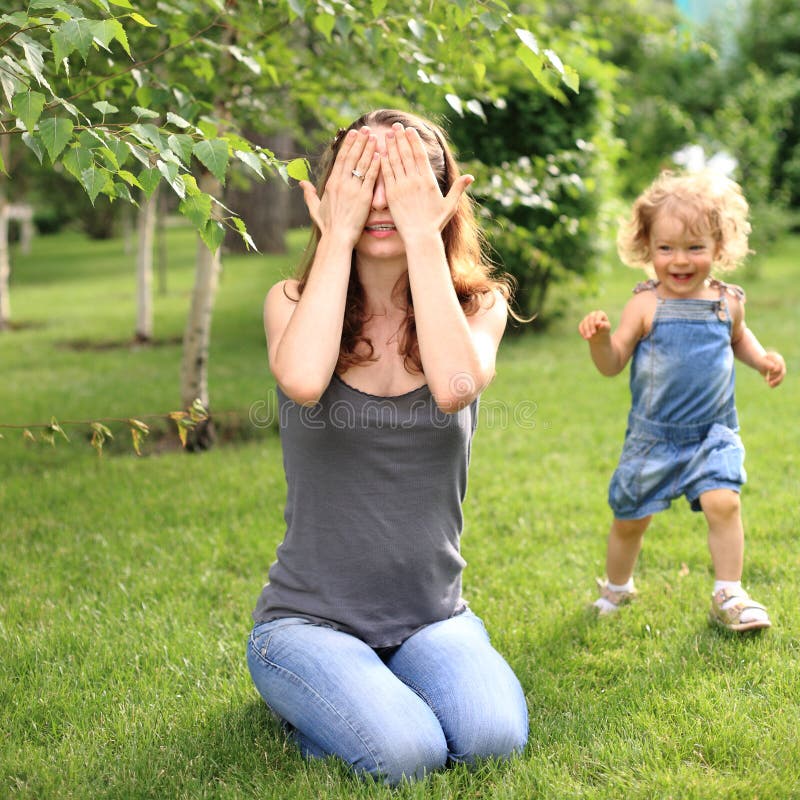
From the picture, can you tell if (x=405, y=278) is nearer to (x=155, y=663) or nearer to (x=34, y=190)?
(x=155, y=663)

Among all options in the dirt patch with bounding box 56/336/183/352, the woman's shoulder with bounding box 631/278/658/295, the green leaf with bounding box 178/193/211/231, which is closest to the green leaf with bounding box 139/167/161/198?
the green leaf with bounding box 178/193/211/231

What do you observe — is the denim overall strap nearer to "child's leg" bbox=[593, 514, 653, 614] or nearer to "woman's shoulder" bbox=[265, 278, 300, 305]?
"child's leg" bbox=[593, 514, 653, 614]

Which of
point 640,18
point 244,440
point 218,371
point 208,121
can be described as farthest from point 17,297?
point 208,121

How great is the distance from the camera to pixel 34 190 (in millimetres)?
29656

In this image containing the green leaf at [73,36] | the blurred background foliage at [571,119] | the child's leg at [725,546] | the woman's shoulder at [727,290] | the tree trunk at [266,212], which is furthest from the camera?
the tree trunk at [266,212]

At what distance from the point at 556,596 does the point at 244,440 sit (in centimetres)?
309

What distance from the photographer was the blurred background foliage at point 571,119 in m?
5.02

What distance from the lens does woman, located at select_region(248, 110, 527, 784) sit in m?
2.40

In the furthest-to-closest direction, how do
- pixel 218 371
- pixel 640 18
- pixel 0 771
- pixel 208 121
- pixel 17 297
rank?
pixel 17 297
pixel 218 371
pixel 640 18
pixel 208 121
pixel 0 771

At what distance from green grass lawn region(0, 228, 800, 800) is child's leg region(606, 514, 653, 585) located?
13 centimetres

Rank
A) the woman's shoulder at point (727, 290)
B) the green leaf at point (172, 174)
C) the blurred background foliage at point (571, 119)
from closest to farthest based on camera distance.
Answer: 1. the green leaf at point (172, 174)
2. the woman's shoulder at point (727, 290)
3. the blurred background foliage at point (571, 119)

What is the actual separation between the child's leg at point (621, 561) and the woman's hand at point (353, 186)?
156 centimetres

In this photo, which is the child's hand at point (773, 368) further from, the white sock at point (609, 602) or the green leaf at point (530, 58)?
the green leaf at point (530, 58)

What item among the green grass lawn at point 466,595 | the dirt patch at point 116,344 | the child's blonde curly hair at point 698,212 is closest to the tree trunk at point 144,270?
the dirt patch at point 116,344
